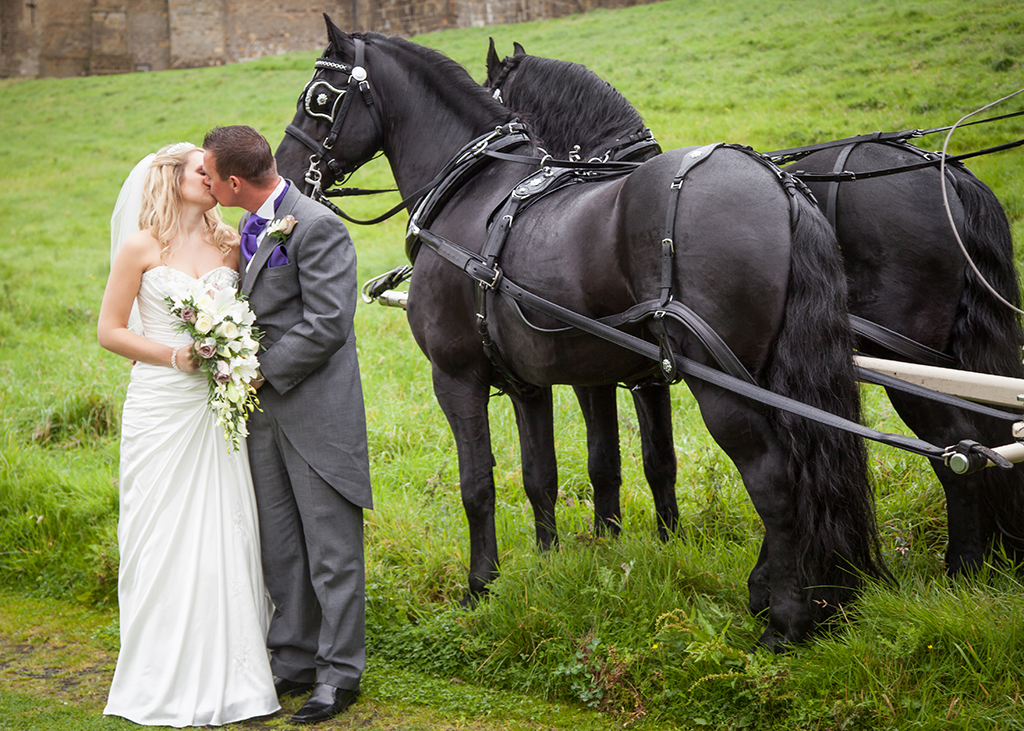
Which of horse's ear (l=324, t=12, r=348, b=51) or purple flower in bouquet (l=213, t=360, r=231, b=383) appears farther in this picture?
horse's ear (l=324, t=12, r=348, b=51)

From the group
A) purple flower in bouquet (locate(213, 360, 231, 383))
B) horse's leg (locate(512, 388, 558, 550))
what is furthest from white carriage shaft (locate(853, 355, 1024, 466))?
purple flower in bouquet (locate(213, 360, 231, 383))

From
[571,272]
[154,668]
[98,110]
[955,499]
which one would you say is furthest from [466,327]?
[98,110]

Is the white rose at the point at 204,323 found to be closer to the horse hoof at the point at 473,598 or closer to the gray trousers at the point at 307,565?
the gray trousers at the point at 307,565

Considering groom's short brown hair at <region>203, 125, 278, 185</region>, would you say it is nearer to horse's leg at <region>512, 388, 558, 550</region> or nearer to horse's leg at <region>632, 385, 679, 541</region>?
horse's leg at <region>512, 388, 558, 550</region>

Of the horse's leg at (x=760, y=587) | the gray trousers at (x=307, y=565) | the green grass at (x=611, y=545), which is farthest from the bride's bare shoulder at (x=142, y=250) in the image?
the horse's leg at (x=760, y=587)

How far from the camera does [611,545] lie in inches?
136

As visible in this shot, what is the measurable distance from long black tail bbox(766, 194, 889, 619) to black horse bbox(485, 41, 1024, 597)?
1.71 ft

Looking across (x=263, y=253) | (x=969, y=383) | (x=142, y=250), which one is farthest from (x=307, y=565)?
(x=969, y=383)

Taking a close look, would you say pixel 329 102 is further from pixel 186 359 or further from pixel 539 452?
pixel 539 452

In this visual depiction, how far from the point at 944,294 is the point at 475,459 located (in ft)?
6.46

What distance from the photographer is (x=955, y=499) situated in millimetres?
3094

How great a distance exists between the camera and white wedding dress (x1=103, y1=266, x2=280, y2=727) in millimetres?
2943

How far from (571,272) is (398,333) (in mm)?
4980

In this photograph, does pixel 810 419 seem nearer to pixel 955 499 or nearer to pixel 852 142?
pixel 955 499
